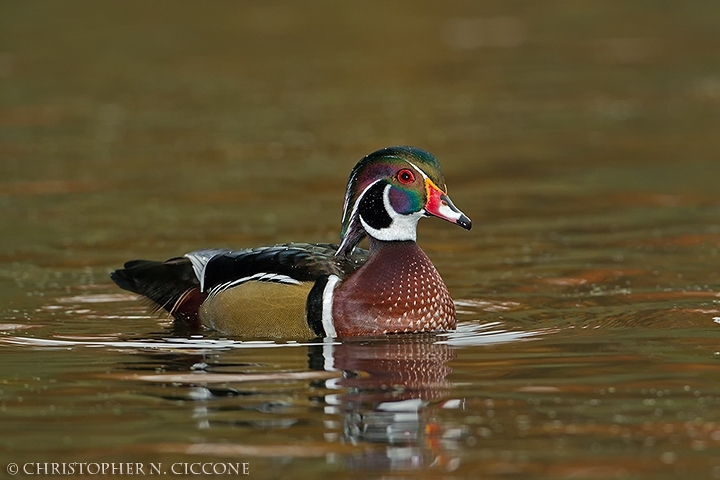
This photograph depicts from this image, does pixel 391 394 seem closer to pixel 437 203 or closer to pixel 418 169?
pixel 437 203

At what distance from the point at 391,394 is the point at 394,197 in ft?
6.70

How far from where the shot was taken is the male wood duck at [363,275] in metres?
9.55

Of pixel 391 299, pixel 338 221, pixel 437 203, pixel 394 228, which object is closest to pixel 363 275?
pixel 391 299

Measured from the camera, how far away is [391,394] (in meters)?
8.00

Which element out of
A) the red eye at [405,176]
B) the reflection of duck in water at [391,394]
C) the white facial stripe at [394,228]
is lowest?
the reflection of duck in water at [391,394]

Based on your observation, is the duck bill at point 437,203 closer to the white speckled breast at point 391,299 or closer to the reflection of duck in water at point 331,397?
the white speckled breast at point 391,299

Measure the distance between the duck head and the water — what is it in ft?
2.70

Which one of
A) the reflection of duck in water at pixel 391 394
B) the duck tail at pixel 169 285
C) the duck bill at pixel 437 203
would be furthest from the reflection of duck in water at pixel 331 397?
the duck tail at pixel 169 285

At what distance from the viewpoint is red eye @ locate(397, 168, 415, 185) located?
9648 mm

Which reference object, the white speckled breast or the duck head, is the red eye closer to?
the duck head

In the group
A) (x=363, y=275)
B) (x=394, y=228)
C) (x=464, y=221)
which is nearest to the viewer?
(x=464, y=221)

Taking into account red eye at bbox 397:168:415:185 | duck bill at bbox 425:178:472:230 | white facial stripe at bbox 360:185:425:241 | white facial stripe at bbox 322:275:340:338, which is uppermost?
red eye at bbox 397:168:415:185

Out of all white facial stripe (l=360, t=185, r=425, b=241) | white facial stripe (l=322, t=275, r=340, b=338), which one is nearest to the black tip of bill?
white facial stripe (l=360, t=185, r=425, b=241)

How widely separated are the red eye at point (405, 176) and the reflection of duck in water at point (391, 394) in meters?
1.04
